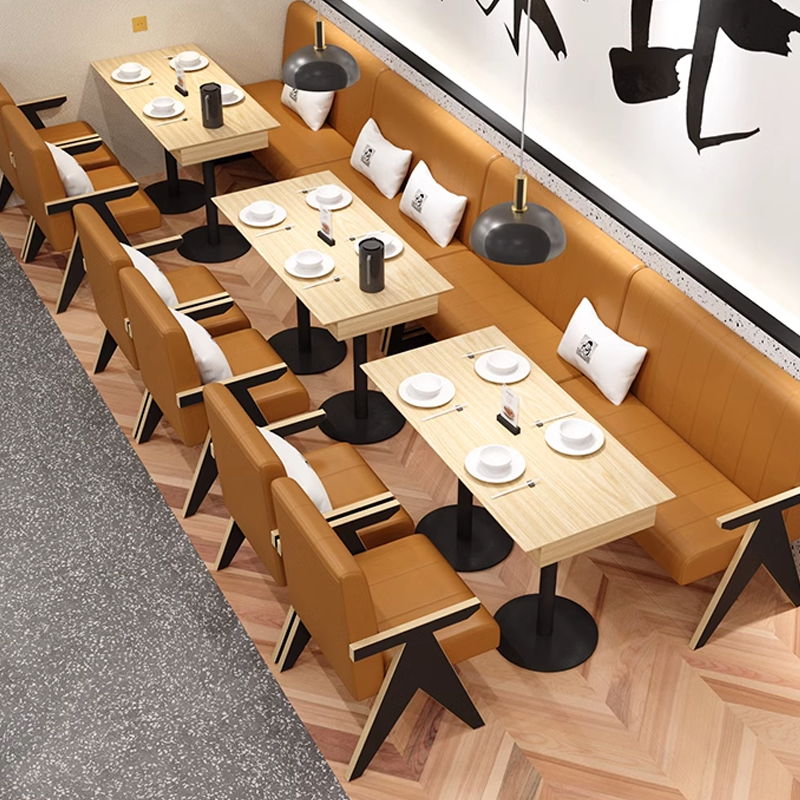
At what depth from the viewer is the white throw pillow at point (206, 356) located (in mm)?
5195

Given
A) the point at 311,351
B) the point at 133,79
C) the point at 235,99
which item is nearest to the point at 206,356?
the point at 311,351

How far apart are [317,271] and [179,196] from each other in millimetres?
2489

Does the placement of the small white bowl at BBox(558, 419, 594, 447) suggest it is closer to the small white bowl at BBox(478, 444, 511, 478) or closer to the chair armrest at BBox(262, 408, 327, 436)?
the small white bowl at BBox(478, 444, 511, 478)

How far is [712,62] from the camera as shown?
482 cm

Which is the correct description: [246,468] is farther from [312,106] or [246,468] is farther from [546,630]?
[312,106]

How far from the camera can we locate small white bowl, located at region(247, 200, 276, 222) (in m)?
5.98

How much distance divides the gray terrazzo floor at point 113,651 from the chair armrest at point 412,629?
629 mm

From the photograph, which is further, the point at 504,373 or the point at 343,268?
the point at 343,268

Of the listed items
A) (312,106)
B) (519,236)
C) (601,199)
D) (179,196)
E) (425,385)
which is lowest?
(179,196)

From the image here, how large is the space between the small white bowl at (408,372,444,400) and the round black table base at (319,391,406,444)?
3.30 feet

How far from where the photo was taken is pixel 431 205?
21.3 feet

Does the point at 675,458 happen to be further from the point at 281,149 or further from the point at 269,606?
the point at 281,149

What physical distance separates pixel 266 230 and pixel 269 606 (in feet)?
6.48

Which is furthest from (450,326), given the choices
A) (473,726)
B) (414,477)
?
(473,726)
